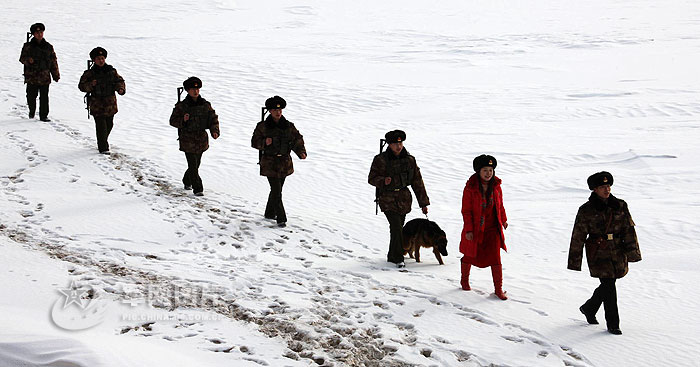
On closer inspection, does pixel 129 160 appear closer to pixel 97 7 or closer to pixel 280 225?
pixel 280 225

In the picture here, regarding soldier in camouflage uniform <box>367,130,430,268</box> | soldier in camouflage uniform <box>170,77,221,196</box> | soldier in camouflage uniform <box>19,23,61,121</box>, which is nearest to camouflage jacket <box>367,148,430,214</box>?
soldier in camouflage uniform <box>367,130,430,268</box>

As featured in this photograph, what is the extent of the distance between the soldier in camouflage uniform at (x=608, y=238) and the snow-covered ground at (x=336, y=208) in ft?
1.39

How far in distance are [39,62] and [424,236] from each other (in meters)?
9.63

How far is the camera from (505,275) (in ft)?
30.0

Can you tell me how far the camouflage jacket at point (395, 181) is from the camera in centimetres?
875

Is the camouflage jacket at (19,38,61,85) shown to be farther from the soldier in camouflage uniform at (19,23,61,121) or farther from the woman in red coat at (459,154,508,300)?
the woman in red coat at (459,154,508,300)

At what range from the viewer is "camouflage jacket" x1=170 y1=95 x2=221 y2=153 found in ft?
36.8

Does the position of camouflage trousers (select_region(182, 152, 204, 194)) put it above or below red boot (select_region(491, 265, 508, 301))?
above

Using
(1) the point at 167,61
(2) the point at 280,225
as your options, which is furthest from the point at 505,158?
(1) the point at 167,61

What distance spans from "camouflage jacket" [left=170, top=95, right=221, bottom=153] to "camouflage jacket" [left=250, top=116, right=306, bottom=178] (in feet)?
4.25

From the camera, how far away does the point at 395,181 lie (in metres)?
8.77

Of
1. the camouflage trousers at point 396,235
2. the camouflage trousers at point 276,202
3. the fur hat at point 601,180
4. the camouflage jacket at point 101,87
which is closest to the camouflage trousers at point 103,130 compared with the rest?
the camouflage jacket at point 101,87

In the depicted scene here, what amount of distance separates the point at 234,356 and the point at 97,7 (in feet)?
127

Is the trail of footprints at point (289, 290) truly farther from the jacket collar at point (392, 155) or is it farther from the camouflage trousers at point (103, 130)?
the camouflage trousers at point (103, 130)
